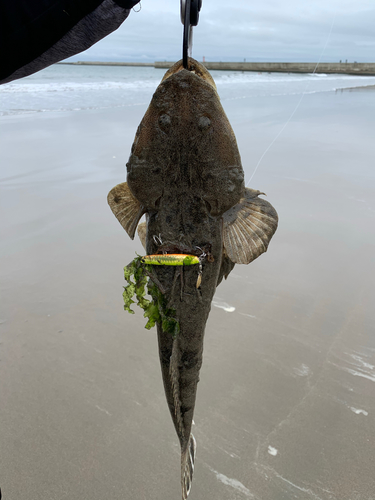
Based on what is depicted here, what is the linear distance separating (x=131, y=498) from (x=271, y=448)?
3.75ft

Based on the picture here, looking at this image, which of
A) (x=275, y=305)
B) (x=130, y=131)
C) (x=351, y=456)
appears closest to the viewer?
(x=351, y=456)

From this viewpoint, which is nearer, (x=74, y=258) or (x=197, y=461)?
(x=197, y=461)

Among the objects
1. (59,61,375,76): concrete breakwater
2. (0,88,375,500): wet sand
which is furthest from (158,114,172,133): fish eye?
(59,61,375,76): concrete breakwater

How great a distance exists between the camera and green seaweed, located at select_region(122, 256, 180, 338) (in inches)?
75.4

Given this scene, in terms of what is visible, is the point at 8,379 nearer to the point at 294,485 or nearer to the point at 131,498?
the point at 131,498

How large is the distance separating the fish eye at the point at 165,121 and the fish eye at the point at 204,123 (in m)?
0.15

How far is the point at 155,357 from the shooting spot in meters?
3.95

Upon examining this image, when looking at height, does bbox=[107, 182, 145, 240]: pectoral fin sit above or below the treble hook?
below

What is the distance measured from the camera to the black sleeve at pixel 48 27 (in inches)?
51.6

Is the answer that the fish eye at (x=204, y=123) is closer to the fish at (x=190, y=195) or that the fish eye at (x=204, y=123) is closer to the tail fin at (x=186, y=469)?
the fish at (x=190, y=195)

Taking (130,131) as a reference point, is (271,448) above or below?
below

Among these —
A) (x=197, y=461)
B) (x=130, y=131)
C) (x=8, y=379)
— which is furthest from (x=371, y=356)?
(x=130, y=131)

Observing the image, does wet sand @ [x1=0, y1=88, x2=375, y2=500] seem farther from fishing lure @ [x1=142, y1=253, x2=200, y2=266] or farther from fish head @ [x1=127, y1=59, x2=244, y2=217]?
fish head @ [x1=127, y1=59, x2=244, y2=217]

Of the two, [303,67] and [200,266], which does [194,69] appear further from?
[303,67]
